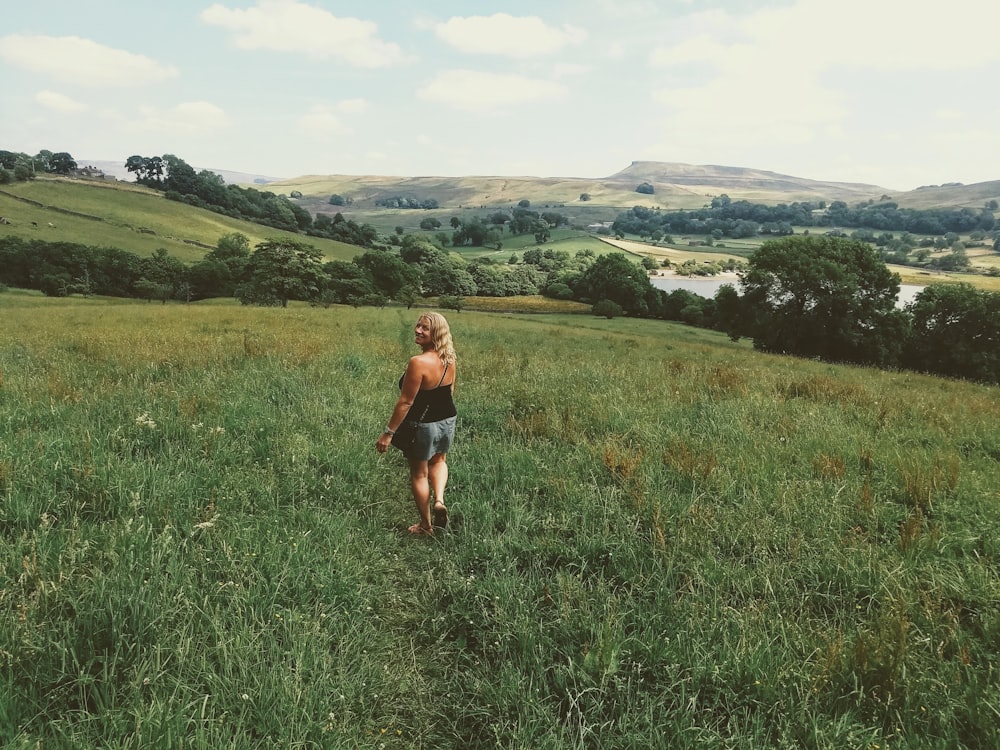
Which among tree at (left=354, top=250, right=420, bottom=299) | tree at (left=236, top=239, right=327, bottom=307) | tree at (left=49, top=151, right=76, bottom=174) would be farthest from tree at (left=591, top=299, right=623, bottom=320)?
tree at (left=49, top=151, right=76, bottom=174)

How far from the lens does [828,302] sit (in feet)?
153

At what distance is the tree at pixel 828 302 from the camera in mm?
46312

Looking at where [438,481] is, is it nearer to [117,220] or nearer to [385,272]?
[385,272]

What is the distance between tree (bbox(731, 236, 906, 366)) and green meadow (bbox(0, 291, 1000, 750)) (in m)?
46.4

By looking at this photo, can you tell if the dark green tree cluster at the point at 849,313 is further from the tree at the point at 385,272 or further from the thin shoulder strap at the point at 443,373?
the tree at the point at 385,272

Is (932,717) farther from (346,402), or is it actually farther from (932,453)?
(346,402)

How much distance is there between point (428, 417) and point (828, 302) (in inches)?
2050

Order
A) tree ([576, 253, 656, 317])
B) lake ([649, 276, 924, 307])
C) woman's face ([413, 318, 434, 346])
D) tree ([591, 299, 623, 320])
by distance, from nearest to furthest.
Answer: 1. woman's face ([413, 318, 434, 346])
2. tree ([591, 299, 623, 320])
3. tree ([576, 253, 656, 317])
4. lake ([649, 276, 924, 307])

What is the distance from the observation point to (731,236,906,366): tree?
46312 mm

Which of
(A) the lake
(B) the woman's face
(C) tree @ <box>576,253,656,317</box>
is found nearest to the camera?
(B) the woman's face

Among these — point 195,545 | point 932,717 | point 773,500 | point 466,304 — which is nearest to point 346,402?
point 195,545

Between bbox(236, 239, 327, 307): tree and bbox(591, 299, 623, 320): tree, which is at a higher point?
bbox(236, 239, 327, 307): tree

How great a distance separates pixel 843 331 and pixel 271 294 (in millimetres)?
62387

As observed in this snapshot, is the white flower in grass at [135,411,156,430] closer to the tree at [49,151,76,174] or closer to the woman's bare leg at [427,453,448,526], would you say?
the woman's bare leg at [427,453,448,526]
